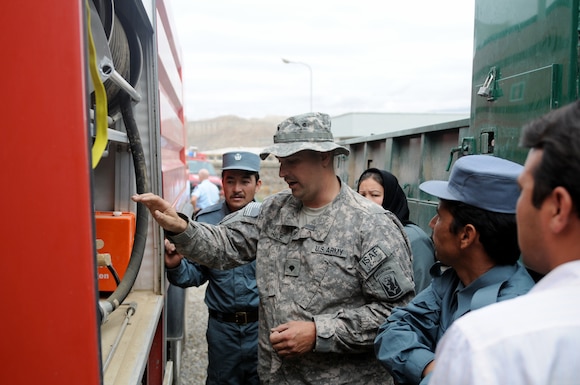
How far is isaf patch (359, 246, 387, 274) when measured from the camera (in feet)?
6.46

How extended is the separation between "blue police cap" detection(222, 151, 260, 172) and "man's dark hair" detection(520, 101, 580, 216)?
2598 millimetres

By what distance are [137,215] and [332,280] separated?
2.56ft

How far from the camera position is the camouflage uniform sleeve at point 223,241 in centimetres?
217

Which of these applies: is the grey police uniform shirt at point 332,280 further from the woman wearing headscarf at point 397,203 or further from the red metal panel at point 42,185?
the red metal panel at point 42,185

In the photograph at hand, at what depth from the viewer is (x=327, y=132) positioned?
7.17 feet

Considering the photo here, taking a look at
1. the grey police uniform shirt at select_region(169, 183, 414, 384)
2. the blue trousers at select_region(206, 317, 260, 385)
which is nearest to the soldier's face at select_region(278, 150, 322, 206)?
the grey police uniform shirt at select_region(169, 183, 414, 384)

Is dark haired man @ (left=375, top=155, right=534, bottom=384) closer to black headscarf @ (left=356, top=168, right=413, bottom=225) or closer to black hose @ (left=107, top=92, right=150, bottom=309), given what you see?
Answer: black hose @ (left=107, top=92, right=150, bottom=309)

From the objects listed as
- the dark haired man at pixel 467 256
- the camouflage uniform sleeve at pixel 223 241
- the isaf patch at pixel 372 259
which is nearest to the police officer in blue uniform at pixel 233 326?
the camouflage uniform sleeve at pixel 223 241

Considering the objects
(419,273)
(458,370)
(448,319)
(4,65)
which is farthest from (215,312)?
(458,370)

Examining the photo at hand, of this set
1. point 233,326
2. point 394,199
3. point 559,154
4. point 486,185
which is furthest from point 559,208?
point 233,326

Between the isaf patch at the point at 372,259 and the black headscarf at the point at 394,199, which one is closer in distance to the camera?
the isaf patch at the point at 372,259

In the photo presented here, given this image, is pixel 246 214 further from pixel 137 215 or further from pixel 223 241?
pixel 137 215

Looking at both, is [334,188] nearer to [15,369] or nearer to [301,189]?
[301,189]

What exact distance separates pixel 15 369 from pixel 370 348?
1.29 meters
